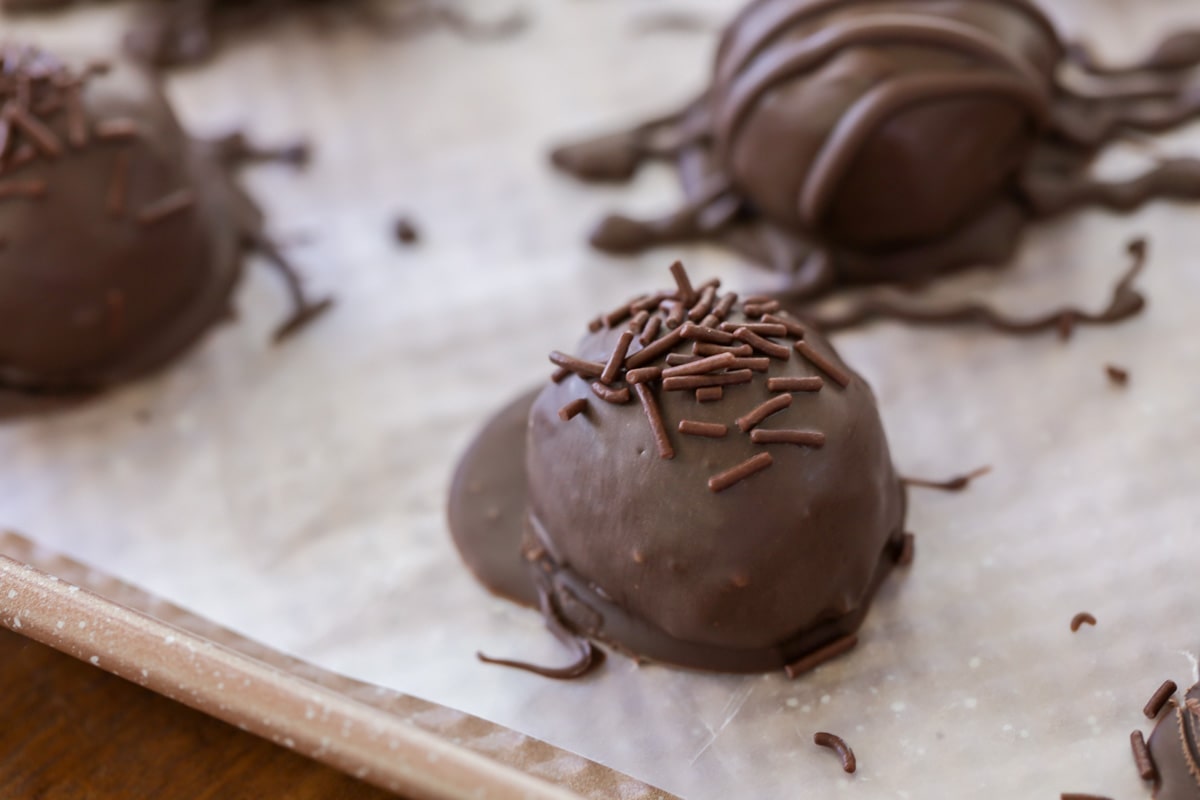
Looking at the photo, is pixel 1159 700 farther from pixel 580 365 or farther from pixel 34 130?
pixel 34 130

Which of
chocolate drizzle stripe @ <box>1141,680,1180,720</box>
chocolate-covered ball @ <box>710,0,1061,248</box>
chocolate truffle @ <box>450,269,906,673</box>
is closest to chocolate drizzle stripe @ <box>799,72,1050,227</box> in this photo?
chocolate-covered ball @ <box>710,0,1061,248</box>

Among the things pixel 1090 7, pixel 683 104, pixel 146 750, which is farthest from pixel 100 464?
pixel 1090 7

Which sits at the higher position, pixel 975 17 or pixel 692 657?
pixel 975 17

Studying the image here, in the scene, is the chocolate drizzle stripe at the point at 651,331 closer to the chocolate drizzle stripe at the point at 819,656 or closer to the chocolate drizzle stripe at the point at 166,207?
the chocolate drizzle stripe at the point at 819,656

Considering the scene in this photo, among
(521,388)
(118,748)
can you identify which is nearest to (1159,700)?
(521,388)

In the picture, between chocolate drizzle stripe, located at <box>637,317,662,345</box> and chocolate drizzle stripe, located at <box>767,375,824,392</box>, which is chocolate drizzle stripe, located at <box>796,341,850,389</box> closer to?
chocolate drizzle stripe, located at <box>767,375,824,392</box>

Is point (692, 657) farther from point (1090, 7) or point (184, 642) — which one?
point (1090, 7)
